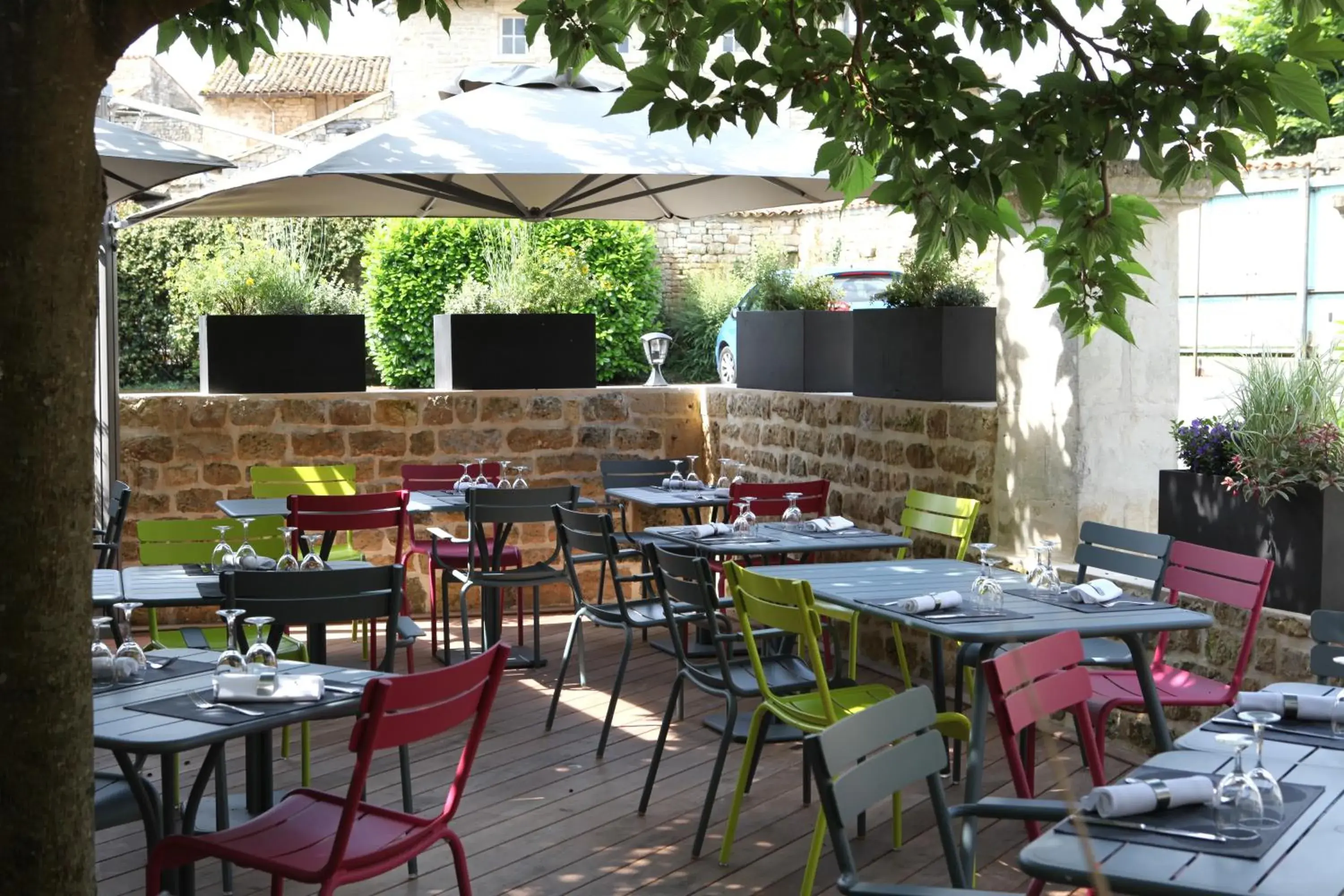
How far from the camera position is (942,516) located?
6.02 metres

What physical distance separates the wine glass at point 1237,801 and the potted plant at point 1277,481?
2.64 meters

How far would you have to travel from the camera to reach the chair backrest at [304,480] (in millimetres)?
7664

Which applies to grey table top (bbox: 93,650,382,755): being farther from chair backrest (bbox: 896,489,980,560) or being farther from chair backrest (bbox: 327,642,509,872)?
chair backrest (bbox: 896,489,980,560)

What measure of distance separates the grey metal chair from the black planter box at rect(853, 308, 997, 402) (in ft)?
12.6

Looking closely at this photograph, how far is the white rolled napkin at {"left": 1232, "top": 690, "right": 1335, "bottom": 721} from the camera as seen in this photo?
9.80 feet

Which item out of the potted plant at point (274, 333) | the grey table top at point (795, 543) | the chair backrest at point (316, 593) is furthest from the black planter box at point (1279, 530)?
the potted plant at point (274, 333)

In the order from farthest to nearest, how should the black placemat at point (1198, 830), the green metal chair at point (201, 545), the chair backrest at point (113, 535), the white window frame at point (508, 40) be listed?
1. the white window frame at point (508, 40)
2. the chair backrest at point (113, 535)
3. the green metal chair at point (201, 545)
4. the black placemat at point (1198, 830)

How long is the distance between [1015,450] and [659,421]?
3.32 meters

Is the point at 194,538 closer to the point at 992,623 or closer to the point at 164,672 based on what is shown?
the point at 164,672

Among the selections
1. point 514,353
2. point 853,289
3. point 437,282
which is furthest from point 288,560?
point 437,282

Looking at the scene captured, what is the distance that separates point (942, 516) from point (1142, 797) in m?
3.71

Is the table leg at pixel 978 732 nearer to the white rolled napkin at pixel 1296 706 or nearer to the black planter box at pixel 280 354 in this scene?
the white rolled napkin at pixel 1296 706

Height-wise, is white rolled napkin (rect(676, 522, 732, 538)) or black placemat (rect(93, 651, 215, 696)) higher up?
white rolled napkin (rect(676, 522, 732, 538))

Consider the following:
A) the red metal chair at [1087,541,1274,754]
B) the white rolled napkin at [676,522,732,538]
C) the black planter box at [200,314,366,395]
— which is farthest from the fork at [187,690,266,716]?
the black planter box at [200,314,366,395]
